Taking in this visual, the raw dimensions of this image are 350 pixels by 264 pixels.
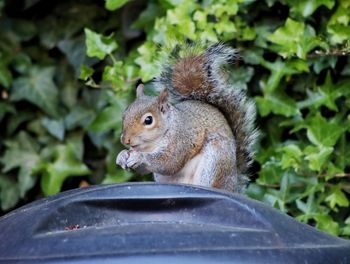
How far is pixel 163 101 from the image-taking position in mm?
2174

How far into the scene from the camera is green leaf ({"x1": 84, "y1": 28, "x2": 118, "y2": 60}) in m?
2.90

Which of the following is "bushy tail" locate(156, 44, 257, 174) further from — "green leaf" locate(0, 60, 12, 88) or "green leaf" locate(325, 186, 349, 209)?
"green leaf" locate(0, 60, 12, 88)

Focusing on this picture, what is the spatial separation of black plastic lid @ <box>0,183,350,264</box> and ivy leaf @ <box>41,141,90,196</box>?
6.36ft

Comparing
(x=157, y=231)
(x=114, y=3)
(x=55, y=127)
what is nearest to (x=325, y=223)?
(x=114, y=3)

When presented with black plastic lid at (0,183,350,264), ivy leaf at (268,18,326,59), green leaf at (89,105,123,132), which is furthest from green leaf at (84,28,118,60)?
black plastic lid at (0,183,350,264)

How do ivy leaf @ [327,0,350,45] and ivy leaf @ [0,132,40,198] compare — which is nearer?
ivy leaf @ [327,0,350,45]

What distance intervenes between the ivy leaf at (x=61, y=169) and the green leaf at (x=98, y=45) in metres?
0.56

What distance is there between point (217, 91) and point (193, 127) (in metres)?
0.16

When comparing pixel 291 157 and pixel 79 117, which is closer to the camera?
pixel 291 157

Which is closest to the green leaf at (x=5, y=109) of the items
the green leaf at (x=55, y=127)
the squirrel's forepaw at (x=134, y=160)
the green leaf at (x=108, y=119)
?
the green leaf at (x=55, y=127)

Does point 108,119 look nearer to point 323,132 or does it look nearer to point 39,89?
point 39,89

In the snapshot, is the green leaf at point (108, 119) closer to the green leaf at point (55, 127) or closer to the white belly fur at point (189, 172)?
the green leaf at point (55, 127)

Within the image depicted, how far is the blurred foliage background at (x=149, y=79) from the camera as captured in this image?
109 inches

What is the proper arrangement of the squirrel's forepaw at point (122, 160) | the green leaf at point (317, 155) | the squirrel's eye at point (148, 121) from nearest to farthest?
the squirrel's forepaw at point (122, 160) → the squirrel's eye at point (148, 121) → the green leaf at point (317, 155)
